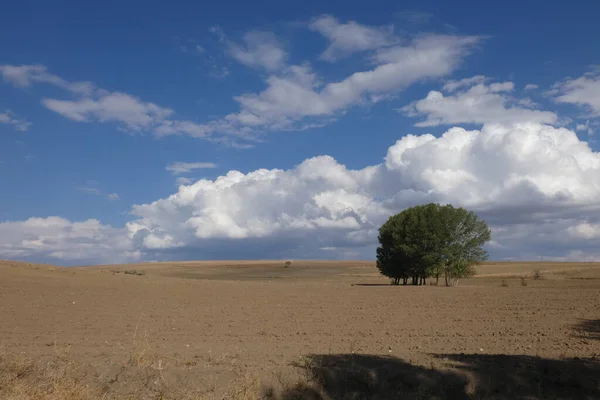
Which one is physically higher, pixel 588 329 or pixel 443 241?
pixel 443 241

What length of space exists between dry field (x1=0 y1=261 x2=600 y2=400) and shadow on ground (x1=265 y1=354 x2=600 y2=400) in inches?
1.1

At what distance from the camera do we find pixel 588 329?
20.3 meters

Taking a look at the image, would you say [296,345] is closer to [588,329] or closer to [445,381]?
[445,381]

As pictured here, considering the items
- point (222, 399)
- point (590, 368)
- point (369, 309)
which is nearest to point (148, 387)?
point (222, 399)

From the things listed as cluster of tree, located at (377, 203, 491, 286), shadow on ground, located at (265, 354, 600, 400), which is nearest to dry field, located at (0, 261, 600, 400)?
shadow on ground, located at (265, 354, 600, 400)

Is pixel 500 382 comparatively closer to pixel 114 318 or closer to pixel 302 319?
pixel 302 319

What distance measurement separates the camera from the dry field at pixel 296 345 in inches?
437

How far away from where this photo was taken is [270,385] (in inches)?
443

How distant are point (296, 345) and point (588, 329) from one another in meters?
10.9

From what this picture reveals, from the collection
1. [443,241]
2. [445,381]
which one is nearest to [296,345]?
[445,381]

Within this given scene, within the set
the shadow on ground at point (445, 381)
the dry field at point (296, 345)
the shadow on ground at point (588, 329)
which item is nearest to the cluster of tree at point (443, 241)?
the dry field at point (296, 345)

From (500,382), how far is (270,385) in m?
4.84

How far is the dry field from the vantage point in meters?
11.1

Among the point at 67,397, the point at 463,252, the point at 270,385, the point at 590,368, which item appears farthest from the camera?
the point at 463,252
